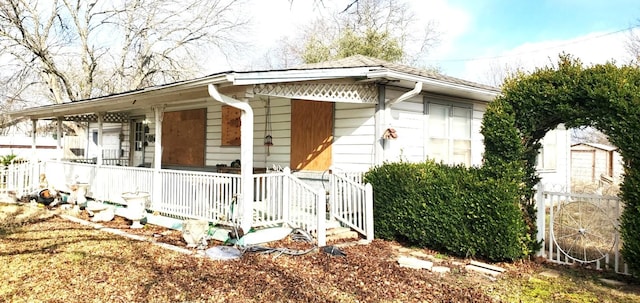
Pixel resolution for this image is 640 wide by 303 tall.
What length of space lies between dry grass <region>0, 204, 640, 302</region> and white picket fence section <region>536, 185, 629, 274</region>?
32 cm

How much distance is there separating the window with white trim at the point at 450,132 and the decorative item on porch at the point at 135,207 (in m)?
5.74

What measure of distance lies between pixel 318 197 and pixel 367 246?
3.58 feet

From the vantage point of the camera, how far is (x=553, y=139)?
37.9ft

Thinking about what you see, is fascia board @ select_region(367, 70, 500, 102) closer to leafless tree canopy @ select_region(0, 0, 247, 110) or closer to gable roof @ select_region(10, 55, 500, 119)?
gable roof @ select_region(10, 55, 500, 119)

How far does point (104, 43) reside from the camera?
70.4ft

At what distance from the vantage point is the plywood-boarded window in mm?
9461

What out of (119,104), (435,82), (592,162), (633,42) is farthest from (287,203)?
Result: (633,42)

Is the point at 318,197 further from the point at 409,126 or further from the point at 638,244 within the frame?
the point at 638,244

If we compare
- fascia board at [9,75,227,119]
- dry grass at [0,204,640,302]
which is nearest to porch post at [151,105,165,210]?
fascia board at [9,75,227,119]

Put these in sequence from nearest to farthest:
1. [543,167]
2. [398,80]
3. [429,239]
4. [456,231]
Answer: [456,231] → [429,239] → [398,80] → [543,167]

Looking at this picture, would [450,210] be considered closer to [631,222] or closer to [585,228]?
[585,228]

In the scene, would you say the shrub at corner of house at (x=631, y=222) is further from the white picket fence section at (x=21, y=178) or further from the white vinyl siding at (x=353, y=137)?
the white picket fence section at (x=21, y=178)

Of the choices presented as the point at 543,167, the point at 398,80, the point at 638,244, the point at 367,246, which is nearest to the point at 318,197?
the point at 367,246

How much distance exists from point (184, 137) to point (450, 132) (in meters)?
6.77
